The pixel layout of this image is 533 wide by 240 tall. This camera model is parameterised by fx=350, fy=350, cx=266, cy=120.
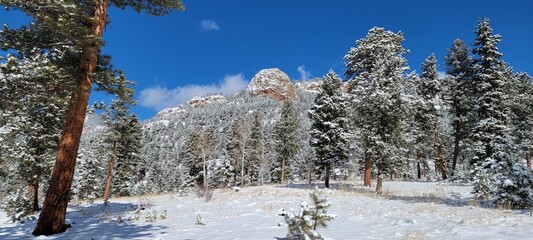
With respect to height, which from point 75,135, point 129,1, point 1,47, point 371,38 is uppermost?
point 371,38

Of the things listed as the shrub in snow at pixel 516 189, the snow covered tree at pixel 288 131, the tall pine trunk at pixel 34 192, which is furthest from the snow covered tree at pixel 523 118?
the tall pine trunk at pixel 34 192

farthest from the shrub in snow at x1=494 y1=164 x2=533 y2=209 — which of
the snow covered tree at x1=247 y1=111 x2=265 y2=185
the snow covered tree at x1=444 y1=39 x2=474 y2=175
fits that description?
the snow covered tree at x1=247 y1=111 x2=265 y2=185

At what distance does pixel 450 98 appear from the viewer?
34875 mm

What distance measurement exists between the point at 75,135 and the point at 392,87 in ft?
57.9

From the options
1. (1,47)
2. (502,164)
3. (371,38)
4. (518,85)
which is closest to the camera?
(1,47)

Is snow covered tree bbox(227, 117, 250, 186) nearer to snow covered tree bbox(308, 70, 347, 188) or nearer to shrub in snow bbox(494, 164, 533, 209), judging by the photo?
snow covered tree bbox(308, 70, 347, 188)

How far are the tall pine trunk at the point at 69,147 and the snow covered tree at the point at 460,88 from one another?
3097cm

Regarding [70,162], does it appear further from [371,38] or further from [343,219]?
[371,38]

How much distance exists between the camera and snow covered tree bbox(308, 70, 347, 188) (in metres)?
31.0

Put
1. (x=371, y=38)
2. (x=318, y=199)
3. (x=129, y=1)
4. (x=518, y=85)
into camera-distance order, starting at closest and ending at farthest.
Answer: (x=318, y=199), (x=129, y=1), (x=371, y=38), (x=518, y=85)

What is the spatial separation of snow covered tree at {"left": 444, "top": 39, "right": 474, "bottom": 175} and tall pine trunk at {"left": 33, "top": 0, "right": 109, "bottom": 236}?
102 ft

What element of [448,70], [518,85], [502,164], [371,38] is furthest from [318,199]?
[518,85]

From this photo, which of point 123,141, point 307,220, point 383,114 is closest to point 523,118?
point 383,114

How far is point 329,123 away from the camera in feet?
100
